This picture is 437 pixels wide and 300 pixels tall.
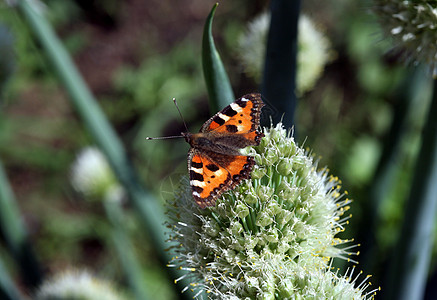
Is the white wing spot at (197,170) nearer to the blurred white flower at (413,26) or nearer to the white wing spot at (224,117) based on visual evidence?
the white wing spot at (224,117)

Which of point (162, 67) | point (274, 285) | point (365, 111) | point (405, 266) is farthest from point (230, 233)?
point (162, 67)

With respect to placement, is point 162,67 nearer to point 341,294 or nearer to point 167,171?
point 167,171

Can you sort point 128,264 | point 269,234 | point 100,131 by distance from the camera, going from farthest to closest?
point 128,264
point 100,131
point 269,234

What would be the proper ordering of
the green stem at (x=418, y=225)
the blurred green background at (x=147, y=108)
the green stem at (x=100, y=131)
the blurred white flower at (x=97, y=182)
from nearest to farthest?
1. the green stem at (x=418, y=225)
2. the green stem at (x=100, y=131)
3. the blurred white flower at (x=97, y=182)
4. the blurred green background at (x=147, y=108)

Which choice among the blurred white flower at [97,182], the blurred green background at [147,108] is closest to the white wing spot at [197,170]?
the blurred white flower at [97,182]

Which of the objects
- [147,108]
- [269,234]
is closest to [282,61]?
[269,234]

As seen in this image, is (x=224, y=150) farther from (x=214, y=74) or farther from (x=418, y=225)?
(x=418, y=225)

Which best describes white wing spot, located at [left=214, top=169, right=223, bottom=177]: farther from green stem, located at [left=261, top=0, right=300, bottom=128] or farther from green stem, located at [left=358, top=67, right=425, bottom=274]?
green stem, located at [left=358, top=67, right=425, bottom=274]
